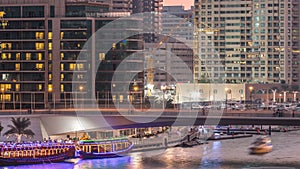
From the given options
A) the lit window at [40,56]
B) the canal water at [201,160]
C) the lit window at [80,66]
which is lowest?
the canal water at [201,160]

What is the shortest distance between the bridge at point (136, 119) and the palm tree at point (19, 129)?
1.64 feet

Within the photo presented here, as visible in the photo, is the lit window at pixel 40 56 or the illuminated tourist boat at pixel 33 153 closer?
the illuminated tourist boat at pixel 33 153

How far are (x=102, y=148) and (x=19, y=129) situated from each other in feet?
14.4

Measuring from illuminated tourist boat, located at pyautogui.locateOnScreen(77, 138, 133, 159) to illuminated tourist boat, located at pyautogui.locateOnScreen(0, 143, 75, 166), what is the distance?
97 cm

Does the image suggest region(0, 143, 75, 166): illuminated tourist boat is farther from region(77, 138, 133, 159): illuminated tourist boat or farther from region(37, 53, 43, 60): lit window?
region(37, 53, 43, 60): lit window

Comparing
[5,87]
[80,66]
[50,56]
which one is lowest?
[5,87]

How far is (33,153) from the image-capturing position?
38562 millimetres

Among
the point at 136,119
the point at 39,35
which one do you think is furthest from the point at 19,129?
the point at 39,35

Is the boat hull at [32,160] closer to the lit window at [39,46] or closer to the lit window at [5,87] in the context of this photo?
the lit window at [5,87]

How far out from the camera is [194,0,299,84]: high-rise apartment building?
84.4m

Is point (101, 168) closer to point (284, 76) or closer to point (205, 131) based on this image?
point (205, 131)

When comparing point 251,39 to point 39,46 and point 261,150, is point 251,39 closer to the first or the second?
point 39,46

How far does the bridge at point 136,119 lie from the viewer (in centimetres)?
3697

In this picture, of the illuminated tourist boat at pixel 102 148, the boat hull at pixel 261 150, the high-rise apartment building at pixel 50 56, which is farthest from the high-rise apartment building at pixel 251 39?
the illuminated tourist boat at pixel 102 148
